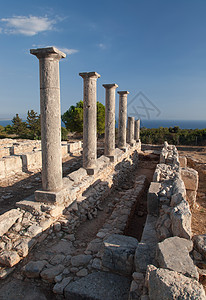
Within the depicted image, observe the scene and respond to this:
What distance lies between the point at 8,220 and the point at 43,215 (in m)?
0.76

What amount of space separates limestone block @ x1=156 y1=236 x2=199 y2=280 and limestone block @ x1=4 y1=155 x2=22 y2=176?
7.58 metres

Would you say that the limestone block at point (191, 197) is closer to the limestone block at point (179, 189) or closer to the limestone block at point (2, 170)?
the limestone block at point (179, 189)

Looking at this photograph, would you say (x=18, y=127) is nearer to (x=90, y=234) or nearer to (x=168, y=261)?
(x=90, y=234)

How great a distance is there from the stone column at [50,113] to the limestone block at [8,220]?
869 mm

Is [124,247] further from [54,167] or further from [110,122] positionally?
[110,122]

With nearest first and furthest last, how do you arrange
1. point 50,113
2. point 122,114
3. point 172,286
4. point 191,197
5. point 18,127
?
point 172,286
point 50,113
point 191,197
point 122,114
point 18,127

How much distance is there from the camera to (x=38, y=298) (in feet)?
11.2

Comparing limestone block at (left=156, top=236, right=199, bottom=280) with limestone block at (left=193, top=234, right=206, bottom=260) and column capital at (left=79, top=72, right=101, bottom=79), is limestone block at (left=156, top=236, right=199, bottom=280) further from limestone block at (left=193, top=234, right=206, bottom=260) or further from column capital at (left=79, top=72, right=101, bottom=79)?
column capital at (left=79, top=72, right=101, bottom=79)

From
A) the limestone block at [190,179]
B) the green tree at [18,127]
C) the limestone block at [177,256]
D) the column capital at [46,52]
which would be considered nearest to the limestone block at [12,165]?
the column capital at [46,52]

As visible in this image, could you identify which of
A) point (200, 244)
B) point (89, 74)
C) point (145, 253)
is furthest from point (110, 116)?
point (200, 244)

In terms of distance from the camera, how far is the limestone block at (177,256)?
8.57ft

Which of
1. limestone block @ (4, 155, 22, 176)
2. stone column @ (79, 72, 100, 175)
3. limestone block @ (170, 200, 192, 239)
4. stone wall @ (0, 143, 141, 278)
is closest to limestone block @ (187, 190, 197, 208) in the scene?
stone wall @ (0, 143, 141, 278)

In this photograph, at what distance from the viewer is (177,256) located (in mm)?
2814

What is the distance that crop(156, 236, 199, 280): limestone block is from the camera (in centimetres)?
261
